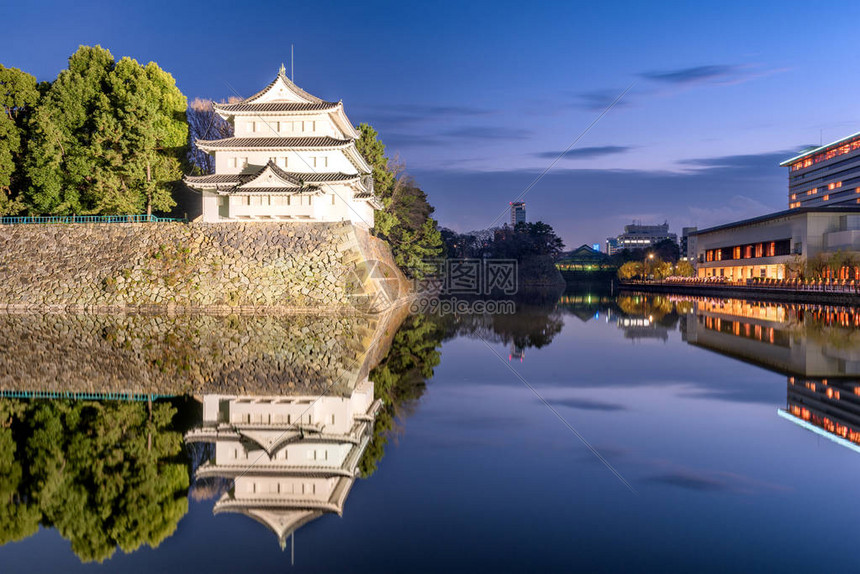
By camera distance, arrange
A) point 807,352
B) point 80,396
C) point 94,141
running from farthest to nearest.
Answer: point 94,141 → point 807,352 → point 80,396

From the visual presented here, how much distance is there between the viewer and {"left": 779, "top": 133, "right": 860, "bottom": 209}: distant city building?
9425 centimetres

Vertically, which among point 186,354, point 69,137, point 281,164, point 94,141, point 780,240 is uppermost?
point 69,137

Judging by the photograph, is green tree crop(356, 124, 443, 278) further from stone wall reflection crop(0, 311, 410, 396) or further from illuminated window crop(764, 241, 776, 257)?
illuminated window crop(764, 241, 776, 257)

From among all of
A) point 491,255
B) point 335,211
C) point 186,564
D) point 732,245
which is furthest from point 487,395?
point 491,255

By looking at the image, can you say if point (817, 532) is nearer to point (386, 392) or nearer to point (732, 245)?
point (386, 392)

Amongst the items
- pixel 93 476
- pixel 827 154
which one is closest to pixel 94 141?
pixel 93 476

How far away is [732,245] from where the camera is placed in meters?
68.6

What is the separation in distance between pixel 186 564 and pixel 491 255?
86572 millimetres

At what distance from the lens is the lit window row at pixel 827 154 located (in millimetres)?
94688

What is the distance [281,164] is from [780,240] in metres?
48.9

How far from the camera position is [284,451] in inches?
310

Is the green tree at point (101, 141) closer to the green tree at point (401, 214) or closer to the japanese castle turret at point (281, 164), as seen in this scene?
the japanese castle turret at point (281, 164)

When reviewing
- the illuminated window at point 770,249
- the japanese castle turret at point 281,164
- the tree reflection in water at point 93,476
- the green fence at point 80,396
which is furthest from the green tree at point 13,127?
the illuminated window at point 770,249

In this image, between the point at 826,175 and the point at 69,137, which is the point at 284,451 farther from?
the point at 826,175
